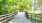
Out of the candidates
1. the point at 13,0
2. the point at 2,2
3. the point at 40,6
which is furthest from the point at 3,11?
the point at 40,6

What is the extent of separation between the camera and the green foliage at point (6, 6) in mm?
2570

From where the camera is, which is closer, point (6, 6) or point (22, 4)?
point (6, 6)

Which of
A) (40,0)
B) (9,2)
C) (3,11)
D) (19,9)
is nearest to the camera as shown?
(40,0)

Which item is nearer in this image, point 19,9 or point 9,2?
point 19,9

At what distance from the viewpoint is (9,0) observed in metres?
2.84

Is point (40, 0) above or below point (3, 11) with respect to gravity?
above

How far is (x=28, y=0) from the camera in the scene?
9.45 ft

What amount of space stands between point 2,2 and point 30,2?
757mm

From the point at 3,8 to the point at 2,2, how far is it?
0.18 meters

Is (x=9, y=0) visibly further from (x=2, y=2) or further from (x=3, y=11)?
(x=3, y=11)

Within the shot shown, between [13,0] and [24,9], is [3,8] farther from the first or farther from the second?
[24,9]

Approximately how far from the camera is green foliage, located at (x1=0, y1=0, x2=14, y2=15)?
2.57 meters

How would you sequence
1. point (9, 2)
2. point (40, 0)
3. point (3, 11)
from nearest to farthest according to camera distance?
point (40, 0) < point (3, 11) < point (9, 2)

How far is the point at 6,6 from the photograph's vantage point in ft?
8.55
